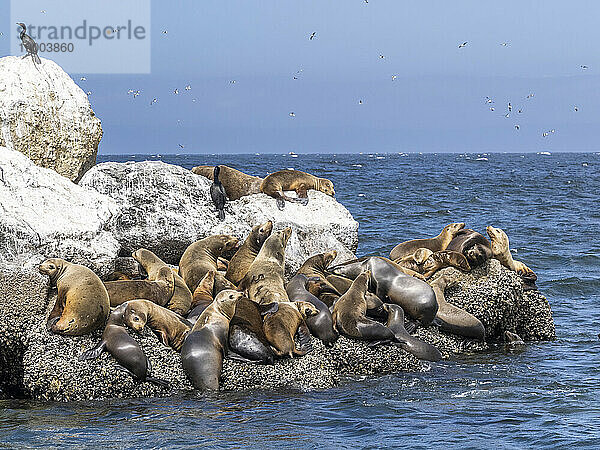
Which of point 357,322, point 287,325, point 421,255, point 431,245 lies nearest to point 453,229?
point 431,245

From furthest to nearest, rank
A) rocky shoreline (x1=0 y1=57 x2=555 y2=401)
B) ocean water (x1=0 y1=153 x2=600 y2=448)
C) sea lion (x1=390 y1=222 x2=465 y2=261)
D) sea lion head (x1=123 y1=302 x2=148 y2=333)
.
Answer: sea lion (x1=390 y1=222 x2=465 y2=261)
sea lion head (x1=123 y1=302 x2=148 y2=333)
rocky shoreline (x1=0 y1=57 x2=555 y2=401)
ocean water (x1=0 y1=153 x2=600 y2=448)

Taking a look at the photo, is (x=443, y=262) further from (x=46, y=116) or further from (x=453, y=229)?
(x=46, y=116)

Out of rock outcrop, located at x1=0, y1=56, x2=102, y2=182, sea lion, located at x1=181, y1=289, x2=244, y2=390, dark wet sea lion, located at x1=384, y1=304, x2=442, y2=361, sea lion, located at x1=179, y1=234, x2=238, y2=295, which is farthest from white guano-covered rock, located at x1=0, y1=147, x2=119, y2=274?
dark wet sea lion, located at x1=384, y1=304, x2=442, y2=361

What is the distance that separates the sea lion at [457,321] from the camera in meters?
8.72

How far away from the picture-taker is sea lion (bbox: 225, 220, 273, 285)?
927cm

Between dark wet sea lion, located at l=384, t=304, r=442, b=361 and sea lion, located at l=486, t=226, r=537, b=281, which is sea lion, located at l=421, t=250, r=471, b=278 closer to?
sea lion, located at l=486, t=226, r=537, b=281

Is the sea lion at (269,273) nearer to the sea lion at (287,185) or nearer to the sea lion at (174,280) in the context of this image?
the sea lion at (174,280)

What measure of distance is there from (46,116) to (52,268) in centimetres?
326

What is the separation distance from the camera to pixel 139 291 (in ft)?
26.3

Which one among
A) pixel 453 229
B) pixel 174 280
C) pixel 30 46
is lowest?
pixel 174 280

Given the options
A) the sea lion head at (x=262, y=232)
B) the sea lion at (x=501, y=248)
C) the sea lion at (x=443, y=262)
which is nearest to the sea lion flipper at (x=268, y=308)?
the sea lion head at (x=262, y=232)

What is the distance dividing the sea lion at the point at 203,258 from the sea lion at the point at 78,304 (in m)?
1.46

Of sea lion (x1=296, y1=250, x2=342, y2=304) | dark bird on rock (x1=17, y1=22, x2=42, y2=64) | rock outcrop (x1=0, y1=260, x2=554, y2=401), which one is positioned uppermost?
dark bird on rock (x1=17, y1=22, x2=42, y2=64)

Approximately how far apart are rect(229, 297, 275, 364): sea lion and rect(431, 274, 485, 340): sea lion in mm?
2228
